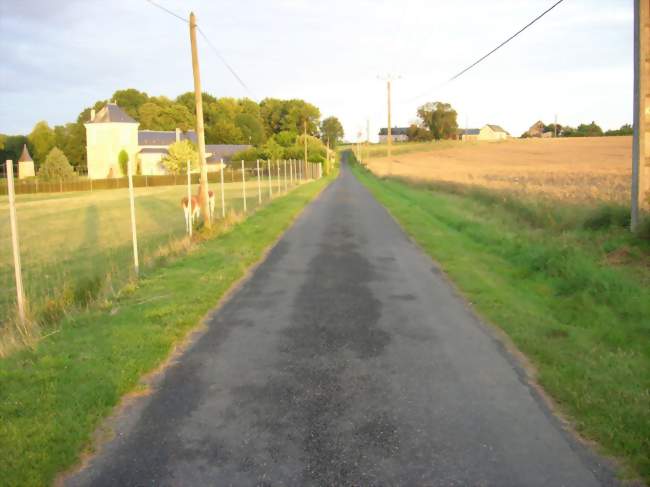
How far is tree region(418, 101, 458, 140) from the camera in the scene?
141m

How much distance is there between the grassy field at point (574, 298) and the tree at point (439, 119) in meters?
127

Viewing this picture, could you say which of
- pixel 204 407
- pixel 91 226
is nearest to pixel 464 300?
pixel 204 407

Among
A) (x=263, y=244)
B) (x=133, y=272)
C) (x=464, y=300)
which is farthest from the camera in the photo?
(x=263, y=244)

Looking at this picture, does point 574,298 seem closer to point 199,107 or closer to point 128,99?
point 199,107

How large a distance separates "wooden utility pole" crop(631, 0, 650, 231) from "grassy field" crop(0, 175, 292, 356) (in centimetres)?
1029

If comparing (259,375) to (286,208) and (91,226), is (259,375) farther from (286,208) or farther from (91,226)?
(91,226)

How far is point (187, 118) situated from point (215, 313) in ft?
331

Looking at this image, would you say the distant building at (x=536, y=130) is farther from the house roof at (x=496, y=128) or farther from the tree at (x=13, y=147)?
the tree at (x=13, y=147)

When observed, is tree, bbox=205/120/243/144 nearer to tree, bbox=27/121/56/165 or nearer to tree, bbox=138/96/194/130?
tree, bbox=138/96/194/130

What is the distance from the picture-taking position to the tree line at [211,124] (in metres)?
86.1

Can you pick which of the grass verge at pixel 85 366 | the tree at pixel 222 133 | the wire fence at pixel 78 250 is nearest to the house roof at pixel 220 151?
the tree at pixel 222 133

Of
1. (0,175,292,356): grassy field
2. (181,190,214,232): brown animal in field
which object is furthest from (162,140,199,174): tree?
(181,190,214,232): brown animal in field

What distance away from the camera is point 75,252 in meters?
17.6

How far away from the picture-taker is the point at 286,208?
2486cm
